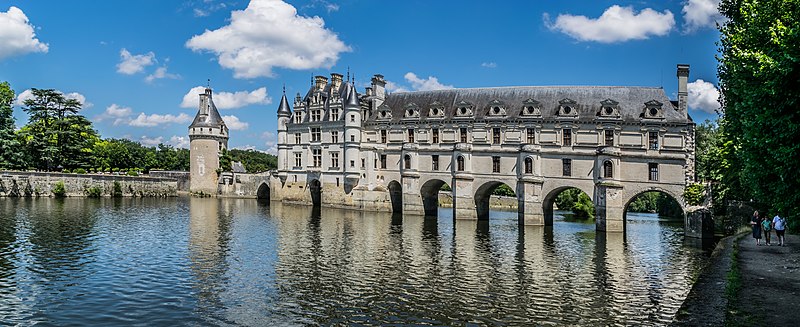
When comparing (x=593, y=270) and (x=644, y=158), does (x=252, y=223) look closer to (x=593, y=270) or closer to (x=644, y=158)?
(x=593, y=270)

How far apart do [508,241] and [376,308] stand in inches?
735

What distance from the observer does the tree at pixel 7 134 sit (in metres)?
59.5

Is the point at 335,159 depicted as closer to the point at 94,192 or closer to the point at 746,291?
the point at 94,192

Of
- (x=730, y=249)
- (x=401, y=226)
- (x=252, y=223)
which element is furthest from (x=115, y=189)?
(x=730, y=249)

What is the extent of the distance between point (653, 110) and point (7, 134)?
66376mm

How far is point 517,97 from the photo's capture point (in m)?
46.3

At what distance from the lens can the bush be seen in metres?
62.0

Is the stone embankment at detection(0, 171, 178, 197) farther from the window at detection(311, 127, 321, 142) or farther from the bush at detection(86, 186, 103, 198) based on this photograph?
the window at detection(311, 127, 321, 142)

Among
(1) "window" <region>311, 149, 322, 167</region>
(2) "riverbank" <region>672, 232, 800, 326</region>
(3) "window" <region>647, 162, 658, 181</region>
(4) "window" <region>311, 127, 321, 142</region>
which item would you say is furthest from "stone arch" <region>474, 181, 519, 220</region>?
(2) "riverbank" <region>672, 232, 800, 326</region>

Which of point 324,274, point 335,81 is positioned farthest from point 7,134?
point 324,274

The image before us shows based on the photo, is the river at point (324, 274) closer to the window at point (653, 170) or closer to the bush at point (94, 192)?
the window at point (653, 170)

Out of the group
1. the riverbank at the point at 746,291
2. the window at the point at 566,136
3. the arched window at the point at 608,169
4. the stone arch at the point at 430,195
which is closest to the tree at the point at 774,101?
the riverbank at the point at 746,291

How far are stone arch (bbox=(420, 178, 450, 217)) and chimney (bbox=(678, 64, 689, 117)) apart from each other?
20.6 m

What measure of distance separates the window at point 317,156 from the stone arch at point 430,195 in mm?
13589
